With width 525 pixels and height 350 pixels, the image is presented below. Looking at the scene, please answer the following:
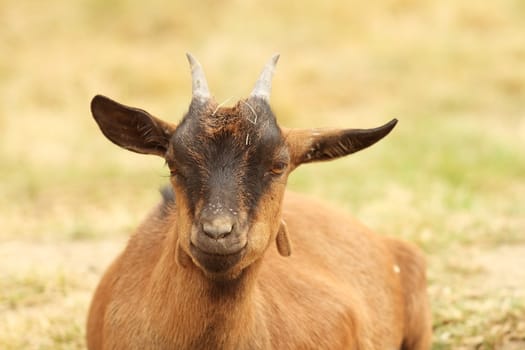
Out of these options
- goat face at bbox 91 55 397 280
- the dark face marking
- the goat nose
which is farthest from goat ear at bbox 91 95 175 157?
the goat nose

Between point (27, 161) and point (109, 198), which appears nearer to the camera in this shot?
point (109, 198)

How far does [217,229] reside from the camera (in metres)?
4.29

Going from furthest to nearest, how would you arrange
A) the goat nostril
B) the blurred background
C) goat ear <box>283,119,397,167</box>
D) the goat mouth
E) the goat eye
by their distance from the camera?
1. the blurred background
2. goat ear <box>283,119,397,167</box>
3. the goat eye
4. the goat mouth
5. the goat nostril

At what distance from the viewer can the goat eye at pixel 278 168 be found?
4707mm

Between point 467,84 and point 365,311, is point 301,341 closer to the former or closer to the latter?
point 365,311

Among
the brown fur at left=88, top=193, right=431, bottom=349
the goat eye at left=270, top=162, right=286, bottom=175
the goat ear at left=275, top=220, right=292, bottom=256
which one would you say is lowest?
the brown fur at left=88, top=193, right=431, bottom=349

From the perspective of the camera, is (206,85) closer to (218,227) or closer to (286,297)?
(218,227)

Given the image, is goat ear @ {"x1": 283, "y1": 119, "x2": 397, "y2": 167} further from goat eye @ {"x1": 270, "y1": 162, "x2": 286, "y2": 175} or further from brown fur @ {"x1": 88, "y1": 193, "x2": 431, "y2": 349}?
brown fur @ {"x1": 88, "y1": 193, "x2": 431, "y2": 349}

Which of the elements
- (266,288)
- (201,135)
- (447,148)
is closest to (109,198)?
(447,148)

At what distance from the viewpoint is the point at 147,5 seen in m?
18.9

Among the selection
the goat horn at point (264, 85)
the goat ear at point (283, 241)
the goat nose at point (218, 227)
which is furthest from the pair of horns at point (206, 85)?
the goat nose at point (218, 227)

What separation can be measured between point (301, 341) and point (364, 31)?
13.7 m

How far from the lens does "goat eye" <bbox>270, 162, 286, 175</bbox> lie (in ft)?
15.4

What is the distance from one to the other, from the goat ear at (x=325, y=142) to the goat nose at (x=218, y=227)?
763 mm
